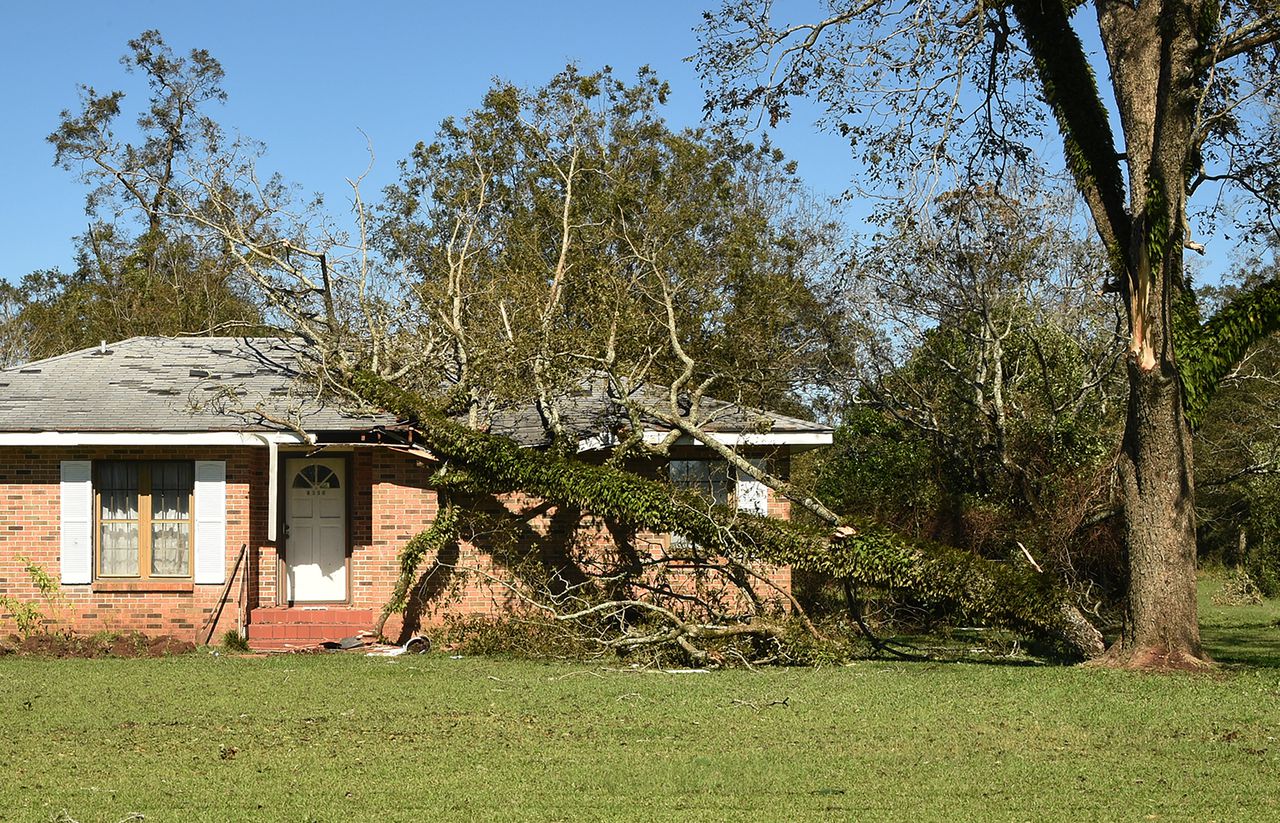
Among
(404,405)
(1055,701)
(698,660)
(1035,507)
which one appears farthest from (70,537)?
(1035,507)

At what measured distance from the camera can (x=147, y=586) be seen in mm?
15891

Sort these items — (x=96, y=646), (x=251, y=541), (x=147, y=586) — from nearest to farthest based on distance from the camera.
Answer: (x=96, y=646)
(x=147, y=586)
(x=251, y=541)

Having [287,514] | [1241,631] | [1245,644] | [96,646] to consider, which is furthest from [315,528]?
[1241,631]

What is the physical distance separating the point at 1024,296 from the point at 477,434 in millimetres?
10295

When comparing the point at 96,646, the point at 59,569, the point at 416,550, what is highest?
the point at 416,550

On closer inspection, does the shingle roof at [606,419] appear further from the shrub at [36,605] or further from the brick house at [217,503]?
the shrub at [36,605]

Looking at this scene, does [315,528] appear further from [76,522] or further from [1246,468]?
[1246,468]

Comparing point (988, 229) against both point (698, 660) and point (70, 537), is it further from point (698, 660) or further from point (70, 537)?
point (70, 537)

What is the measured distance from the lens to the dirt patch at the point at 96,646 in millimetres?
15109

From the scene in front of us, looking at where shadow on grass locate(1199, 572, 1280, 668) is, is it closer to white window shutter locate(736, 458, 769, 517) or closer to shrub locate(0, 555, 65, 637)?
white window shutter locate(736, 458, 769, 517)

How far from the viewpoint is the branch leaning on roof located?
44.3 feet

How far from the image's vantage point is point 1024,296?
21.0 m

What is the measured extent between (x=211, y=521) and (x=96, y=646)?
6.40 feet

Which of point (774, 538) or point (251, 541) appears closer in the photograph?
point (774, 538)
